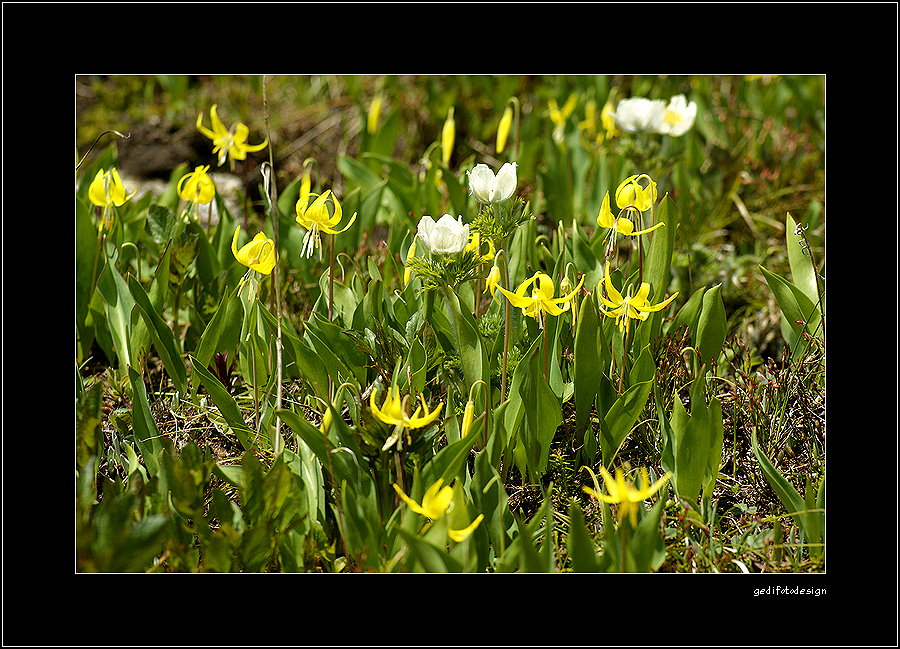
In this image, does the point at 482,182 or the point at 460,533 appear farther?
the point at 482,182

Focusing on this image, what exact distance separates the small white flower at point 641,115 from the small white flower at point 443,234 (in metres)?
1.38

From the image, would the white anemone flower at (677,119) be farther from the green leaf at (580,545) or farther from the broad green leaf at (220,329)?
the green leaf at (580,545)

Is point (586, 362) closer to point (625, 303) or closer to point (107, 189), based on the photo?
point (625, 303)

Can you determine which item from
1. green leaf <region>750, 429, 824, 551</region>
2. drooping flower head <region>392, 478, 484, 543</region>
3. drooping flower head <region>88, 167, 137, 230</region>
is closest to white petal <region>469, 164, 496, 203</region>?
drooping flower head <region>392, 478, 484, 543</region>

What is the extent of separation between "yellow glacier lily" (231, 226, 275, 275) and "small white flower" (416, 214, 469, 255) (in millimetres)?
337

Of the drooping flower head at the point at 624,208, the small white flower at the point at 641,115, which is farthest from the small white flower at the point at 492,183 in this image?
the small white flower at the point at 641,115

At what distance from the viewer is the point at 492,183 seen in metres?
1.77

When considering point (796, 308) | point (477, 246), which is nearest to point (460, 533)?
point (477, 246)

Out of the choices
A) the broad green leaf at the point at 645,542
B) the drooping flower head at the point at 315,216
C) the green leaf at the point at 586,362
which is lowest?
the broad green leaf at the point at 645,542

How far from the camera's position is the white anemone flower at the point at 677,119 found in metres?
2.93

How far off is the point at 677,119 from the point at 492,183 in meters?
1.44

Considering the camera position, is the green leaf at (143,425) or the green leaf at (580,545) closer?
the green leaf at (580,545)
